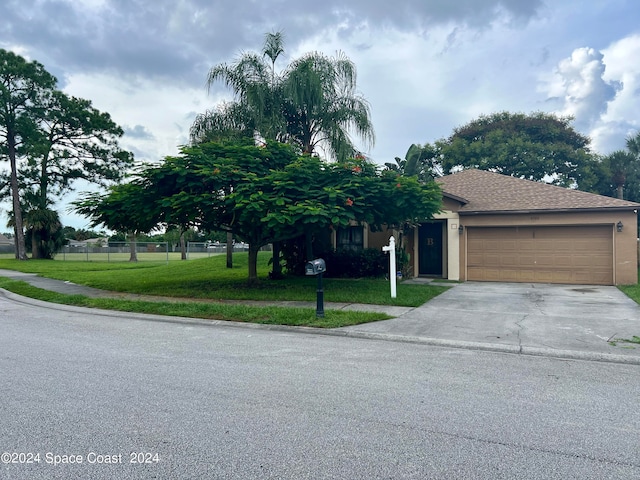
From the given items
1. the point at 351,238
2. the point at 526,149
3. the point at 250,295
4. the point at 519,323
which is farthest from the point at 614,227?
the point at 526,149

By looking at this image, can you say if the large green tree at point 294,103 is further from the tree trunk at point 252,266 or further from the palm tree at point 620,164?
the palm tree at point 620,164

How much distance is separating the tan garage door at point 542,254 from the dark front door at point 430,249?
132 cm

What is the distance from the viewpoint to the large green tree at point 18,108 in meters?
34.2

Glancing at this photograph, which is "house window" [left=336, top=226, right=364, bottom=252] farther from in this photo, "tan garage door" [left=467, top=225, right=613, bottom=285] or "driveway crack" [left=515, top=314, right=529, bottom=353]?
"driveway crack" [left=515, top=314, right=529, bottom=353]

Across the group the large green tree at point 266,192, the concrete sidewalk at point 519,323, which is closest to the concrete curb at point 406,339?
the concrete sidewalk at point 519,323

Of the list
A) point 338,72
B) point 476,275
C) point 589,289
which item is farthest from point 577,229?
point 338,72

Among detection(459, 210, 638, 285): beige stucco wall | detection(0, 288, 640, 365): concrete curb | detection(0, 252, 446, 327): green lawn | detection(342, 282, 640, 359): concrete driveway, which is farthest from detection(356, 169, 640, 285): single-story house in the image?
detection(0, 288, 640, 365): concrete curb

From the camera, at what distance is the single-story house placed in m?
15.3

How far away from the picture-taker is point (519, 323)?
876 cm

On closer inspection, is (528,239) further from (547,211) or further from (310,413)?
(310,413)

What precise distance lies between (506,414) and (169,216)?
10.3 meters

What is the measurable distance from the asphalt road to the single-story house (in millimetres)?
10950

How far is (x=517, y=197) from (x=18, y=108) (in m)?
37.4

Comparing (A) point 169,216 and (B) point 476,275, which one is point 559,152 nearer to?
(B) point 476,275
